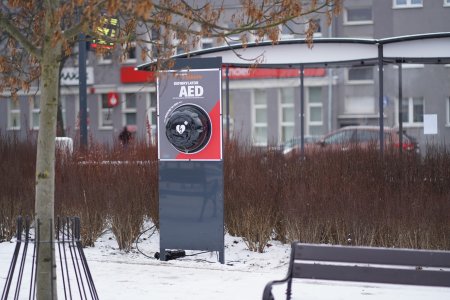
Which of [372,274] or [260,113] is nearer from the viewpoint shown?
[372,274]

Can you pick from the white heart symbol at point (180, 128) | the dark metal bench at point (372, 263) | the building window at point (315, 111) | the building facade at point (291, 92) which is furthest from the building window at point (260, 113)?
the dark metal bench at point (372, 263)

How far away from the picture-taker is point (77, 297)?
29.5ft

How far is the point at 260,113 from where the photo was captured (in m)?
43.7

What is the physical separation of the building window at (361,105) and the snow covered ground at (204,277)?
98.3 ft

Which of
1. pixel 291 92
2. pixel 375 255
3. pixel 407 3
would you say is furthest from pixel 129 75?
pixel 375 255

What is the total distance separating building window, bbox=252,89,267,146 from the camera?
43375 millimetres

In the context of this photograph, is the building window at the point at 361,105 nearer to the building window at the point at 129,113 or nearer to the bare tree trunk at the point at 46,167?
the building window at the point at 129,113

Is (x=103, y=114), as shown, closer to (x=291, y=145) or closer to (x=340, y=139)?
(x=291, y=145)

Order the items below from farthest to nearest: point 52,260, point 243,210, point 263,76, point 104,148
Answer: point 263,76, point 104,148, point 243,210, point 52,260

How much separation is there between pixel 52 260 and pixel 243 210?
492 centimetres

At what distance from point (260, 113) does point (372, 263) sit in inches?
1447

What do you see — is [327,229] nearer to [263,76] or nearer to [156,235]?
[156,235]

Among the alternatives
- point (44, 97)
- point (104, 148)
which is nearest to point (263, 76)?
point (104, 148)

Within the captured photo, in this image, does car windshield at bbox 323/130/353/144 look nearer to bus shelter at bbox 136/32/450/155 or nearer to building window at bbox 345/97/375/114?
bus shelter at bbox 136/32/450/155
